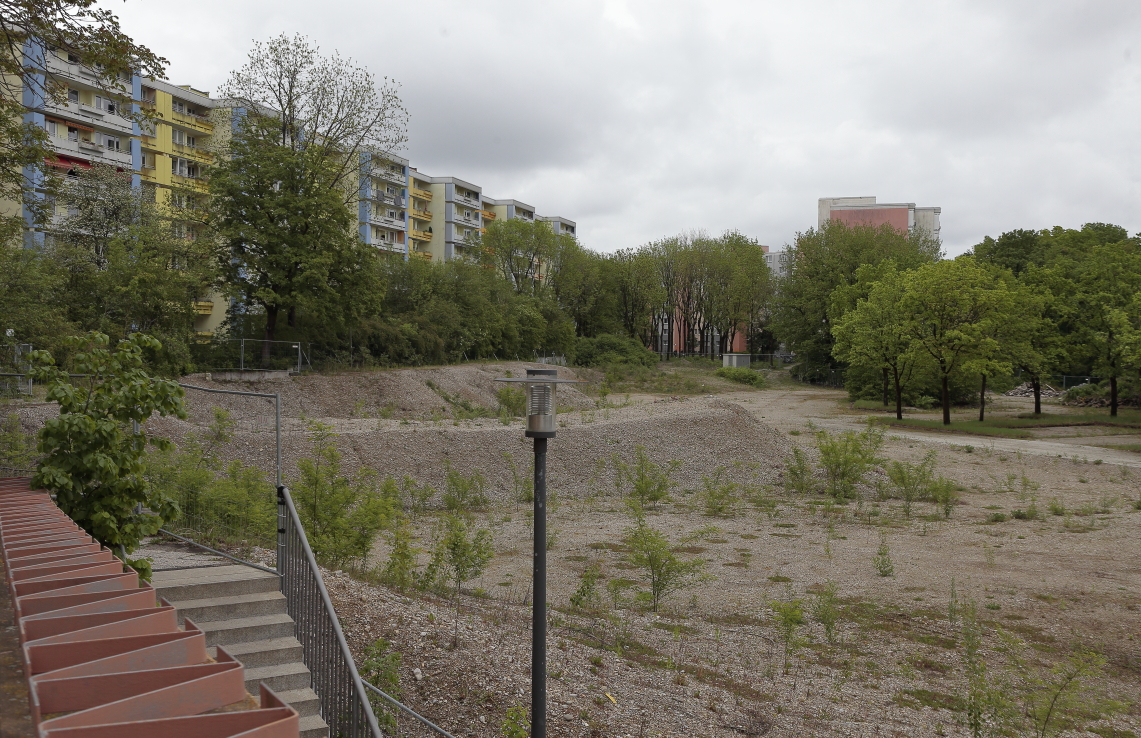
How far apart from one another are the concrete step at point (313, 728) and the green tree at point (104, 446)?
1.80 m

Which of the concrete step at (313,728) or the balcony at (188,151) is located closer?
the concrete step at (313,728)

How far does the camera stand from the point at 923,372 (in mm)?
44188

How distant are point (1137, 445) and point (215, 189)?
40730 mm

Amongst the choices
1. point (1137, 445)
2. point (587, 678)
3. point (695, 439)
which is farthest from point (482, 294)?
point (587, 678)

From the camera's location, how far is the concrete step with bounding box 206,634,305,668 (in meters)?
6.96

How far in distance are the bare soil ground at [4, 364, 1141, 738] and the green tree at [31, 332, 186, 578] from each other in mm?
2895

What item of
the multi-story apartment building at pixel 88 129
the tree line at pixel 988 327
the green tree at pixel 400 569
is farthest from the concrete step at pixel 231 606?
the multi-story apartment building at pixel 88 129

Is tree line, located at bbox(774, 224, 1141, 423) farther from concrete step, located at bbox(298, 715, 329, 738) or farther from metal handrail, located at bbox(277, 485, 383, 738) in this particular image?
concrete step, located at bbox(298, 715, 329, 738)

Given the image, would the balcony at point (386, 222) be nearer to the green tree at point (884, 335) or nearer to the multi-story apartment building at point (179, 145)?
the multi-story apartment building at point (179, 145)

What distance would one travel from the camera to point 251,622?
748cm

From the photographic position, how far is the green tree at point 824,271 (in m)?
65.6

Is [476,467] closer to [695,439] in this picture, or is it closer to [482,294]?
[695,439]

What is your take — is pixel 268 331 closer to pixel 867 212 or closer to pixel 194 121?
pixel 194 121

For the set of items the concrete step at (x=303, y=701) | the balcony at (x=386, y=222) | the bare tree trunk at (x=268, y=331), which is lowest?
the concrete step at (x=303, y=701)
